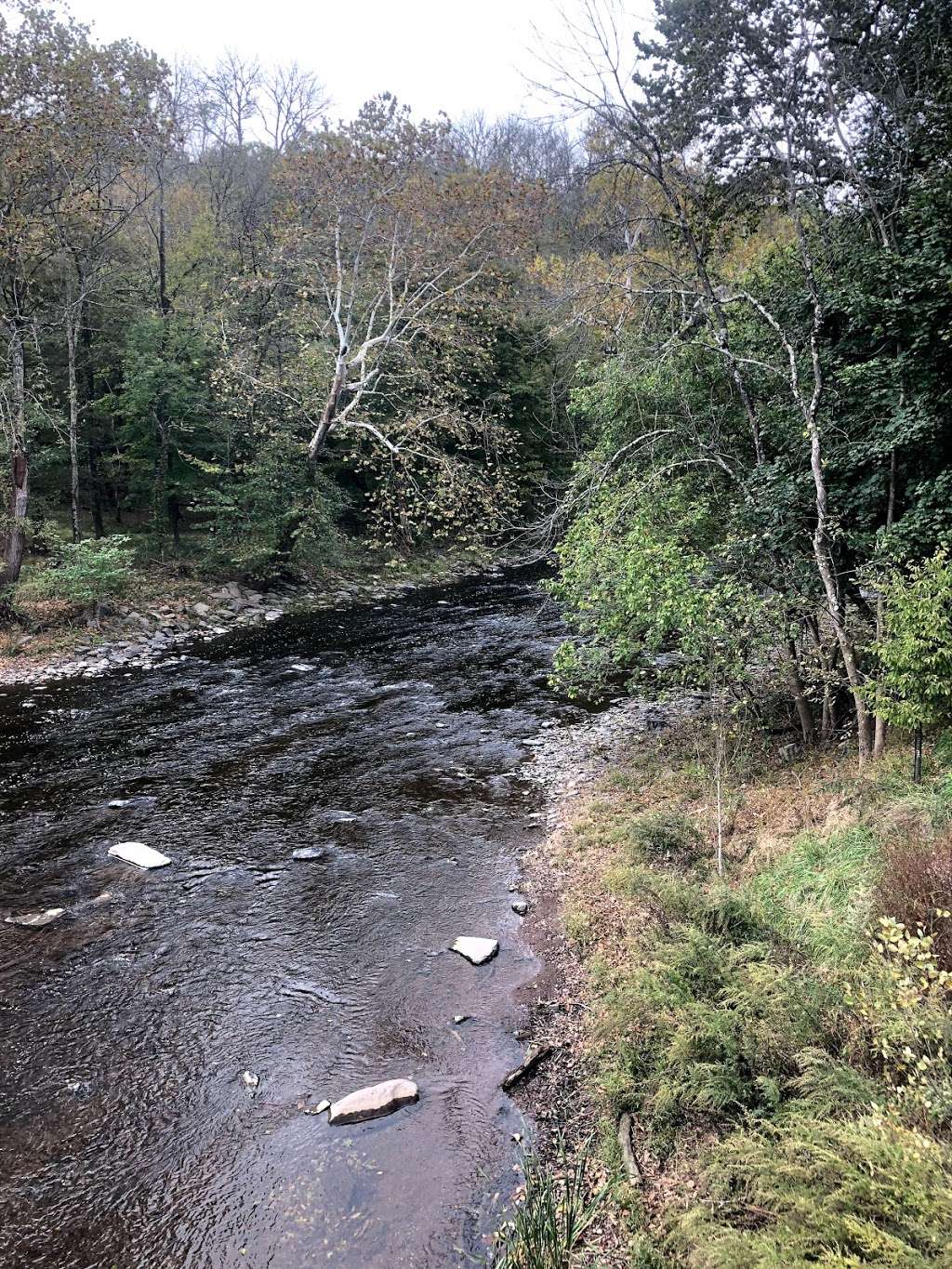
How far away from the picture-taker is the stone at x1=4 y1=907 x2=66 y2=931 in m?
6.61

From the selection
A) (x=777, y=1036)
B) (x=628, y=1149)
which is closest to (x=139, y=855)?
(x=628, y=1149)

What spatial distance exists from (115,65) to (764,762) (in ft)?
66.0

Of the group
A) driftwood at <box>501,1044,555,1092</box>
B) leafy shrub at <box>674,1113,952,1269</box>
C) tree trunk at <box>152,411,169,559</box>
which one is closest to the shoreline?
tree trunk at <box>152,411,169,559</box>

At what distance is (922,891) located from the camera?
450cm

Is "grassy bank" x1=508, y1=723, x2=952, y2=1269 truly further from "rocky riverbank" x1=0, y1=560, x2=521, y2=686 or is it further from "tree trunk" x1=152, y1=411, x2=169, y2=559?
"tree trunk" x1=152, y1=411, x2=169, y2=559

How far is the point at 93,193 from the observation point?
17422 millimetres

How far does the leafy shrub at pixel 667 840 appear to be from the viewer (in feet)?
23.6

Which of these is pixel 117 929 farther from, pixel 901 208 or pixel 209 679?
pixel 901 208

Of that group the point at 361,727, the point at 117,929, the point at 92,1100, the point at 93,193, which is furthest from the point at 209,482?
the point at 92,1100

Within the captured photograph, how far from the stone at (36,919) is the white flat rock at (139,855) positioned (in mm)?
921

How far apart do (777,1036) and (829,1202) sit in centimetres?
118

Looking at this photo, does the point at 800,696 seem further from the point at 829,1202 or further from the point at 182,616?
the point at 182,616

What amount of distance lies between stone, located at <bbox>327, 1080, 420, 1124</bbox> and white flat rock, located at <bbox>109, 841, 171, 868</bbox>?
3.93m

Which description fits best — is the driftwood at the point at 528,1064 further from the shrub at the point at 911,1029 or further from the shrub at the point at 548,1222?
the shrub at the point at 911,1029
